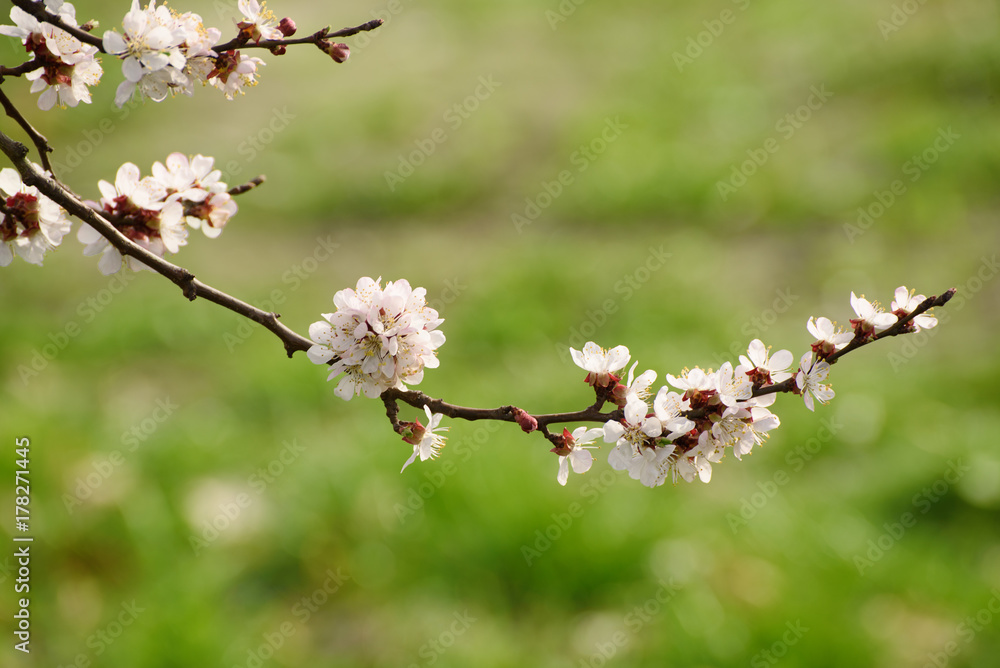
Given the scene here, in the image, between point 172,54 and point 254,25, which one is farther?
point 254,25

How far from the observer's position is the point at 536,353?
12.3 ft

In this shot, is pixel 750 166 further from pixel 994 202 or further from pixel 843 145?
pixel 994 202

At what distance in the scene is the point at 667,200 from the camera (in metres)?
4.61

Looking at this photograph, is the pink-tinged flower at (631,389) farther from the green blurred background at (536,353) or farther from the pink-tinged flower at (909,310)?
the green blurred background at (536,353)

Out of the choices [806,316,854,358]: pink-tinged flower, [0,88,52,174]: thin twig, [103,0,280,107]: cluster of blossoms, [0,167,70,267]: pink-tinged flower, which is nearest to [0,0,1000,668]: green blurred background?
[806,316,854,358]: pink-tinged flower

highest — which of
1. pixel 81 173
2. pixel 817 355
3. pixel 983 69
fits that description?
pixel 817 355

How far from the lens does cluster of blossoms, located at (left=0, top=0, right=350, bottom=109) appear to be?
3.86ft

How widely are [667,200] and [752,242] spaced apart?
51 cm

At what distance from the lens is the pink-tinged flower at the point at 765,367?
1260 millimetres

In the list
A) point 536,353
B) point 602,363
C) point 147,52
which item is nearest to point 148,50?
point 147,52

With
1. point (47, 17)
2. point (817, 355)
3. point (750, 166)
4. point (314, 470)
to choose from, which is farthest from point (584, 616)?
point (750, 166)

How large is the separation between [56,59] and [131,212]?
25cm

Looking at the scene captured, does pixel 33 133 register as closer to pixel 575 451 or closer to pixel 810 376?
pixel 575 451

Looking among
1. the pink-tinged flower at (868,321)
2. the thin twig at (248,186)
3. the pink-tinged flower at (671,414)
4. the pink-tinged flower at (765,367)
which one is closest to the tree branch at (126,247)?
the thin twig at (248,186)
